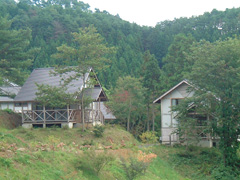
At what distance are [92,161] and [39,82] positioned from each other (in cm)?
1648

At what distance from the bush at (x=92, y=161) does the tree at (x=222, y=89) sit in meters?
11.5

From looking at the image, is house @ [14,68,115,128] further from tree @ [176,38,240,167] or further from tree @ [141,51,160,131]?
tree @ [141,51,160,131]

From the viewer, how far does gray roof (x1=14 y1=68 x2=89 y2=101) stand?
28.0 m

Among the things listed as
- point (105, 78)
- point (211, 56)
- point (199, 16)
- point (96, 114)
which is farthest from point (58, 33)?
point (211, 56)

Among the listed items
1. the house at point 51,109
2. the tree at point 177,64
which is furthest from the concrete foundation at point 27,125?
the tree at point 177,64

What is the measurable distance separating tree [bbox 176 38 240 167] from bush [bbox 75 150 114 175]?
11.5 m

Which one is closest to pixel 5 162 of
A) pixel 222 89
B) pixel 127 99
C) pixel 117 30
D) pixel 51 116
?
pixel 51 116

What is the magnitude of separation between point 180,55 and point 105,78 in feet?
72.8

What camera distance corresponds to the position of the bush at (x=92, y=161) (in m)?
14.7

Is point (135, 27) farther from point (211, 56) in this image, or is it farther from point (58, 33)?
point (211, 56)

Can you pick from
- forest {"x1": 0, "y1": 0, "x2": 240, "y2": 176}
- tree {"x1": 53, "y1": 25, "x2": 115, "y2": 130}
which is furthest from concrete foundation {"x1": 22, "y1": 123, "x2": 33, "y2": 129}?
tree {"x1": 53, "y1": 25, "x2": 115, "y2": 130}

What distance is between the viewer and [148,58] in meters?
45.6

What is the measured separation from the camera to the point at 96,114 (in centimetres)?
3142

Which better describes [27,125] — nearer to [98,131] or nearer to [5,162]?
[98,131]
